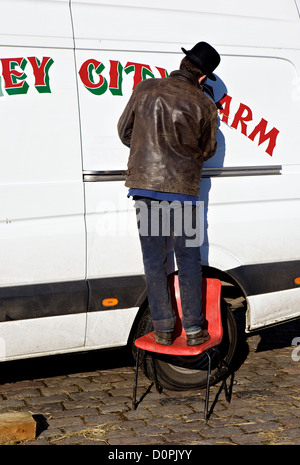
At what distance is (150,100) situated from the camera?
479cm

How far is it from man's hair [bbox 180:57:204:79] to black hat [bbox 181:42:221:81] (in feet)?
0.09

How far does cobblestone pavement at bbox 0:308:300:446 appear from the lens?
4645 mm

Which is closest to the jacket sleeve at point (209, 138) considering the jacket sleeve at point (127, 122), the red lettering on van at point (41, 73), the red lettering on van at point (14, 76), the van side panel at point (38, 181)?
the jacket sleeve at point (127, 122)

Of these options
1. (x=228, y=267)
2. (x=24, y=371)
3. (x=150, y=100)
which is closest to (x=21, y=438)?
(x=24, y=371)

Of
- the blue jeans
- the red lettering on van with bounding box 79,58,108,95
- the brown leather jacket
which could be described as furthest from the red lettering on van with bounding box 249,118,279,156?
the red lettering on van with bounding box 79,58,108,95

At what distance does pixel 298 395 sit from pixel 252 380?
403 mm

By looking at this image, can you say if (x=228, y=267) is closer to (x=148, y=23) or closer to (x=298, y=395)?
(x=298, y=395)

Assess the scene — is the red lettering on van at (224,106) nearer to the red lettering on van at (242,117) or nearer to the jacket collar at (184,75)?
the red lettering on van at (242,117)

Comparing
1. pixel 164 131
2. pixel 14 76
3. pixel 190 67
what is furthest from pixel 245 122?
pixel 14 76

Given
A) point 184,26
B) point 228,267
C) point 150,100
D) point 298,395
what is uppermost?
point 184,26

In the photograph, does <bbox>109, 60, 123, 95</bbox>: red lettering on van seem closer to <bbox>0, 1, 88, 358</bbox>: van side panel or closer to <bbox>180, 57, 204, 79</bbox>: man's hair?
<bbox>0, 1, 88, 358</bbox>: van side panel

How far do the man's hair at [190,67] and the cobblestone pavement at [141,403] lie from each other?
6.79ft

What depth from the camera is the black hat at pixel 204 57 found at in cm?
486

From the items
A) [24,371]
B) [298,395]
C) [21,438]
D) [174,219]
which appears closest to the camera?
[21,438]
